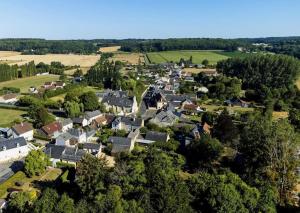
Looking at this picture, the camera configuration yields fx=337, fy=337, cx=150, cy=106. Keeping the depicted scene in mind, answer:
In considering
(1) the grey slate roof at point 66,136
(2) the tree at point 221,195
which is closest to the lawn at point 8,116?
(1) the grey slate roof at point 66,136

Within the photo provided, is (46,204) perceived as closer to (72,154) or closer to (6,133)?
(72,154)

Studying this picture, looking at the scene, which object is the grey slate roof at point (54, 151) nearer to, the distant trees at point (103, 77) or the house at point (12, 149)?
the house at point (12, 149)

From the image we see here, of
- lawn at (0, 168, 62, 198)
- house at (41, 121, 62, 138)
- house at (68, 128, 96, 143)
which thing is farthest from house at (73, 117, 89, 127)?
lawn at (0, 168, 62, 198)

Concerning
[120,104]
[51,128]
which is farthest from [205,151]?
[120,104]

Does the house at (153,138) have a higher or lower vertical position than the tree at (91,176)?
lower

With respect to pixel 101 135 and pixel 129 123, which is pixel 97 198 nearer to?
pixel 101 135

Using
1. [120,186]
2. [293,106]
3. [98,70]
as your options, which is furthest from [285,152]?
[98,70]
